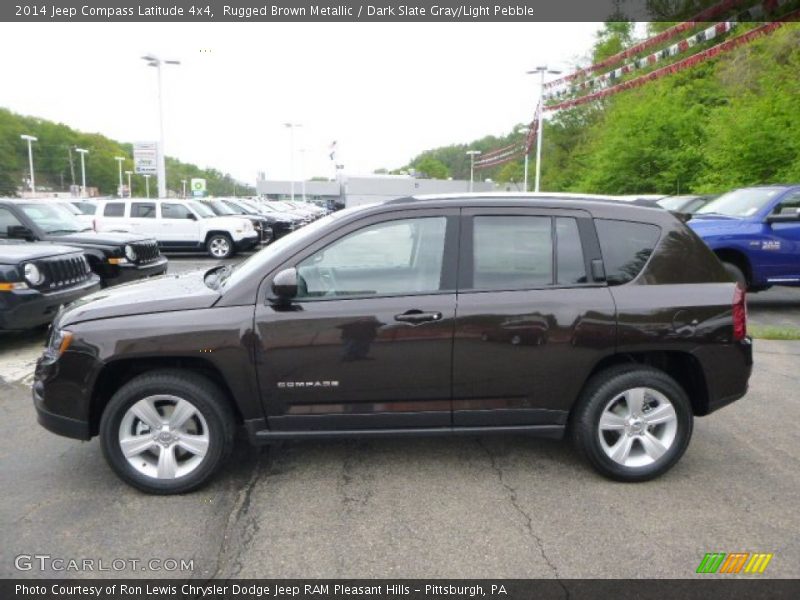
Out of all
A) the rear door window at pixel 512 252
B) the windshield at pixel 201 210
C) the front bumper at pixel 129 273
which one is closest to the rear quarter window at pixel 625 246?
the rear door window at pixel 512 252

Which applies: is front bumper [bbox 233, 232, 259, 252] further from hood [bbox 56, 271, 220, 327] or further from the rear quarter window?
the rear quarter window

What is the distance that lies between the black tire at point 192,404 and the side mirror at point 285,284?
0.71m

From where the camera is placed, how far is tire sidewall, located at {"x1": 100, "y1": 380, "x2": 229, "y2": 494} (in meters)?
3.45

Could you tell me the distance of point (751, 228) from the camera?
28.1 ft

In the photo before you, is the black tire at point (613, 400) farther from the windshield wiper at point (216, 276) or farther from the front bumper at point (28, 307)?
the front bumper at point (28, 307)

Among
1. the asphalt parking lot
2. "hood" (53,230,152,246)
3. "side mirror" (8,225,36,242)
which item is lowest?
the asphalt parking lot

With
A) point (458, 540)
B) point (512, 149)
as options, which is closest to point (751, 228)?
Answer: point (458, 540)

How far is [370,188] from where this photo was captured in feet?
187

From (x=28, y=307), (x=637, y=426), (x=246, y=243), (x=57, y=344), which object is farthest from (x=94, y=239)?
(x=637, y=426)

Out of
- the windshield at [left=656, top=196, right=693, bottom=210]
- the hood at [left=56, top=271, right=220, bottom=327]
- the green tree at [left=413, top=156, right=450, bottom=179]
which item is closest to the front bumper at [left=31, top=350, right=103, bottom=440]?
the hood at [left=56, top=271, right=220, bottom=327]

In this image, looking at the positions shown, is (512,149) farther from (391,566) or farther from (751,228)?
(391,566)

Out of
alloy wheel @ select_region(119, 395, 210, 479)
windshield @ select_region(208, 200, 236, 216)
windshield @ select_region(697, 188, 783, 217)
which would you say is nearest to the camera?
alloy wheel @ select_region(119, 395, 210, 479)

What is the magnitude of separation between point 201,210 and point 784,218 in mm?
14113

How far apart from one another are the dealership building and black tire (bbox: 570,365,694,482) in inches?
1104
